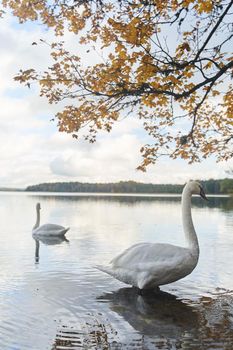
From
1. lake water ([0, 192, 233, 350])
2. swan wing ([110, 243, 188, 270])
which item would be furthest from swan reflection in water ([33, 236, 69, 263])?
swan wing ([110, 243, 188, 270])

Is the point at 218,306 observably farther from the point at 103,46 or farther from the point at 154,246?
the point at 103,46

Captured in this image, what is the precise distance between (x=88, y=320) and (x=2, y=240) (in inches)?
577

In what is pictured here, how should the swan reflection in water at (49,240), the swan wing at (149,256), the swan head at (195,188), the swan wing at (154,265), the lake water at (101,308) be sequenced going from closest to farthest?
the lake water at (101,308) → the swan wing at (154,265) → the swan wing at (149,256) → the swan head at (195,188) → the swan reflection in water at (49,240)

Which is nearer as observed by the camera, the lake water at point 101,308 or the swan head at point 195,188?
the lake water at point 101,308

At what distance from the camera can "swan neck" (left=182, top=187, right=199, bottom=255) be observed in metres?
10.9

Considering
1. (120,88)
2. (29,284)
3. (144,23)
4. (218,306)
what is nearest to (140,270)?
(218,306)

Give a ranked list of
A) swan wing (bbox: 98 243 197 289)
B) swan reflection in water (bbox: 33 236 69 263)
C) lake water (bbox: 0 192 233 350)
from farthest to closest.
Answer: swan reflection in water (bbox: 33 236 69 263) < swan wing (bbox: 98 243 197 289) < lake water (bbox: 0 192 233 350)

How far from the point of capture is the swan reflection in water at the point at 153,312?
834 cm

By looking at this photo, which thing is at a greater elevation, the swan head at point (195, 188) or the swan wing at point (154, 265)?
the swan head at point (195, 188)

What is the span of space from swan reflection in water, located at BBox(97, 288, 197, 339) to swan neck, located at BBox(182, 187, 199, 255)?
1.22 m

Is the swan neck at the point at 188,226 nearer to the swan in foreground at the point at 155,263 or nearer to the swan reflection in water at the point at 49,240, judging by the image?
the swan in foreground at the point at 155,263

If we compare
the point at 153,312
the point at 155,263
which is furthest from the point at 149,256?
the point at 153,312

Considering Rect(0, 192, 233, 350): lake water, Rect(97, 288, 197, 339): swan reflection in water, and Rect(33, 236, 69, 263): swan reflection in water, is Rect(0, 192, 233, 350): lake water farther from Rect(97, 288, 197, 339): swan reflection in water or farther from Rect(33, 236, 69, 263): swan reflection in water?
Rect(33, 236, 69, 263): swan reflection in water

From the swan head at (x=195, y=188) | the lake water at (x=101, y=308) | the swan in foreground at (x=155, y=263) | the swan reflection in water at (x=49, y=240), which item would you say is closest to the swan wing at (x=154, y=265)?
the swan in foreground at (x=155, y=263)
